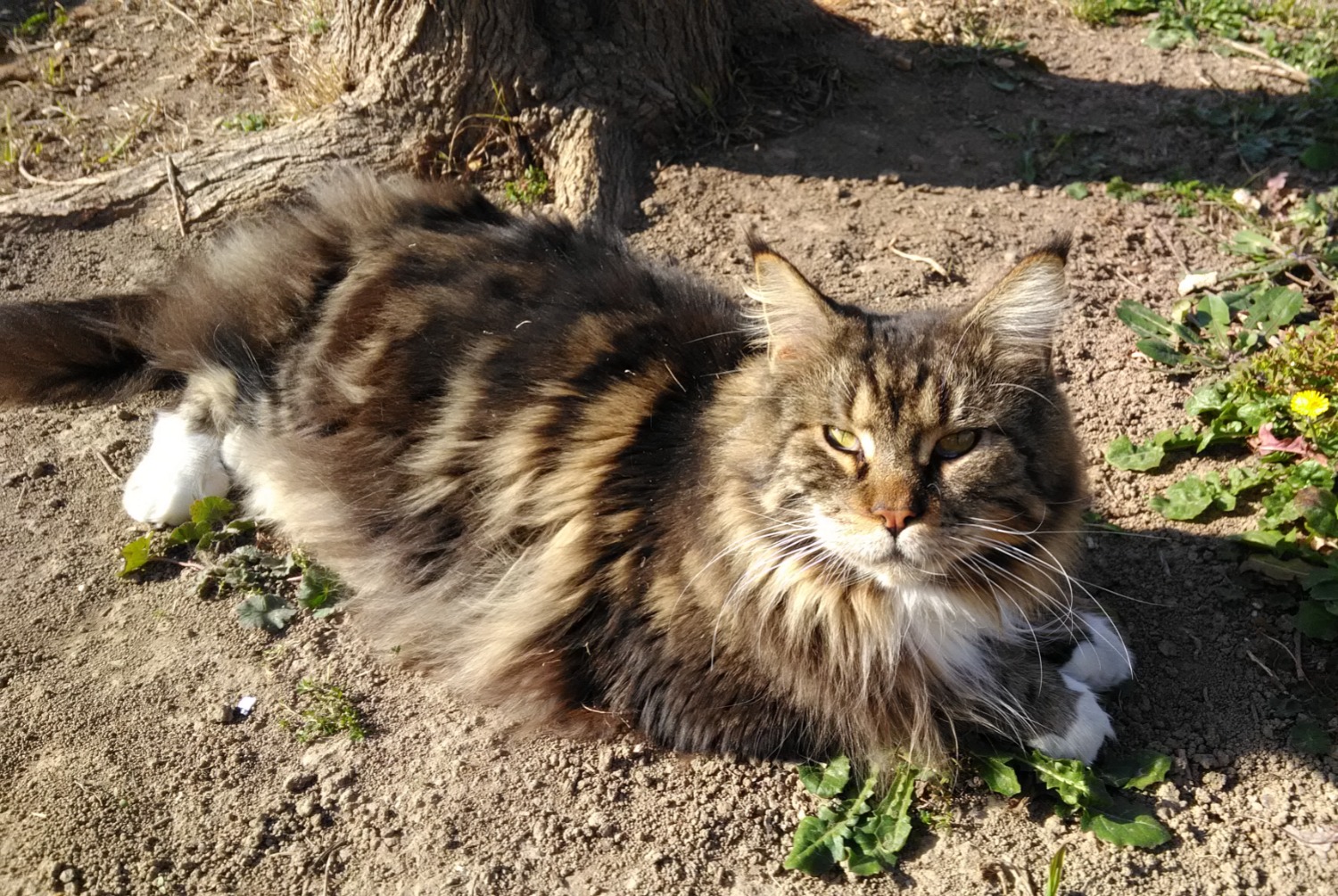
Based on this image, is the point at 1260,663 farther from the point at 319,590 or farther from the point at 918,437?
the point at 319,590

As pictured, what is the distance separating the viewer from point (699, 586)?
255 centimetres

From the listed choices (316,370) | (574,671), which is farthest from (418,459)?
(574,671)

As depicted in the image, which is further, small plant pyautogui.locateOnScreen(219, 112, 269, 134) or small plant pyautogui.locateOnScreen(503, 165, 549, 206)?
small plant pyautogui.locateOnScreen(219, 112, 269, 134)

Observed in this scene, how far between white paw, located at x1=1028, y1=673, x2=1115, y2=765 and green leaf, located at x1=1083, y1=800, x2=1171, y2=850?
0.13 m

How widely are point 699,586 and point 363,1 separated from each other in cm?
292

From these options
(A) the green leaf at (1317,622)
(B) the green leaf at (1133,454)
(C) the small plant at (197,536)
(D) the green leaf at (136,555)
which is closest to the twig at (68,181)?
(C) the small plant at (197,536)

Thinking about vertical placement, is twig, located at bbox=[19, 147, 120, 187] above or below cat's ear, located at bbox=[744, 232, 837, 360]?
above

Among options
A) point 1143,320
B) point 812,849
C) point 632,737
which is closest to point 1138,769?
point 812,849

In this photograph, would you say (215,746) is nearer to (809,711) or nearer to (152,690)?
(152,690)

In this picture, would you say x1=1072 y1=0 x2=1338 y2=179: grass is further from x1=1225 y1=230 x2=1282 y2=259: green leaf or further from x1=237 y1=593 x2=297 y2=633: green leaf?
x1=237 y1=593 x2=297 y2=633: green leaf

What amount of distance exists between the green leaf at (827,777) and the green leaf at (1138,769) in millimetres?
632

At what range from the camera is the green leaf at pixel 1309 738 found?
2.65m

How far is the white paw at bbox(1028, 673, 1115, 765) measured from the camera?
2609 mm

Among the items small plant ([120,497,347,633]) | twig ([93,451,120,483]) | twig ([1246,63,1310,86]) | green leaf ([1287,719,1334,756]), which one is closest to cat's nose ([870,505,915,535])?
green leaf ([1287,719,1334,756])
